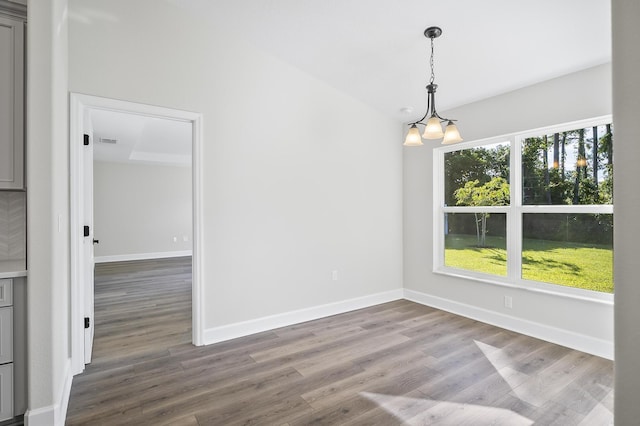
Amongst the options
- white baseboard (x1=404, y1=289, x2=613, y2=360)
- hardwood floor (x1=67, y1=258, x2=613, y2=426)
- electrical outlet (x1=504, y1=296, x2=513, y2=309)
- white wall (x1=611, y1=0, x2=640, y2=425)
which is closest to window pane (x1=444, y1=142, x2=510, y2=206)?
electrical outlet (x1=504, y1=296, x2=513, y2=309)

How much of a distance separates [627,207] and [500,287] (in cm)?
322

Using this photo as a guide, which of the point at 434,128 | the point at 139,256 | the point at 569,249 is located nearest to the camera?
the point at 434,128

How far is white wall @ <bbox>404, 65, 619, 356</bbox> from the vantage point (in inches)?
113

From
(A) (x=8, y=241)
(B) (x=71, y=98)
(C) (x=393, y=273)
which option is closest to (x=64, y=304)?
(A) (x=8, y=241)

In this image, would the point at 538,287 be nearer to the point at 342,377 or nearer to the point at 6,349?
the point at 342,377

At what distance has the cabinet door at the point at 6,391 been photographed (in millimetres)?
1800

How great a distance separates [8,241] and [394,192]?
4.00 metres

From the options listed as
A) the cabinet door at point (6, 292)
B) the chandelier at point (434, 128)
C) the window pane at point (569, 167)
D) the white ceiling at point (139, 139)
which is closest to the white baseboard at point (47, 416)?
the cabinet door at point (6, 292)

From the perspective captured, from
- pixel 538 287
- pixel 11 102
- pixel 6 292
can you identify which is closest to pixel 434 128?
pixel 538 287

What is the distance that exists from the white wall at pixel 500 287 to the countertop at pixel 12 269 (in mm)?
3991

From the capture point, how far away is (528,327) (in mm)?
3322

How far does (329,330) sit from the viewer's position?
3477 mm

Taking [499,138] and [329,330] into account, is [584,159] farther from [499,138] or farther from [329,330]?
[329,330]

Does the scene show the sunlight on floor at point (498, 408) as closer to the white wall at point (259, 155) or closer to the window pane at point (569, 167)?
the window pane at point (569, 167)
